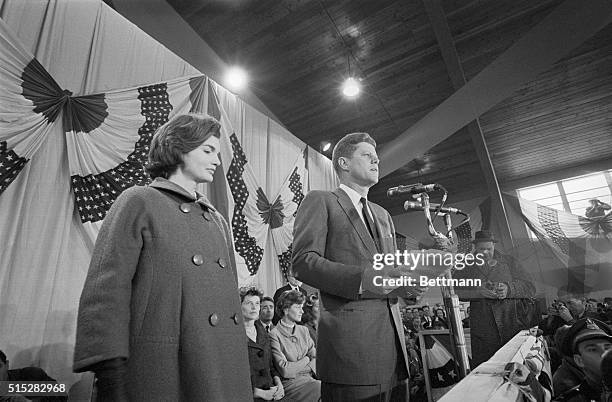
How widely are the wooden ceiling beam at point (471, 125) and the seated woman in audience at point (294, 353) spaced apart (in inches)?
70.5

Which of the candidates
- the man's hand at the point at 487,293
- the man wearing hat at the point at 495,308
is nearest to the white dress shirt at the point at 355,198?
the man wearing hat at the point at 495,308

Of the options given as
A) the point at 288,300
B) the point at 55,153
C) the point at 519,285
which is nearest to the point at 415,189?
the point at 519,285

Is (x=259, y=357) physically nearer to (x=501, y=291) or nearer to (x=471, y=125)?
(x=501, y=291)

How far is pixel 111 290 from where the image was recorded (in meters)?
0.66

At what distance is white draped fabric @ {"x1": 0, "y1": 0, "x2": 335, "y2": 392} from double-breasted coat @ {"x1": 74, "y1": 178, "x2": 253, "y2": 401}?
1.65m

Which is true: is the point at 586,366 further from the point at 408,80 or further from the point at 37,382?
the point at 408,80

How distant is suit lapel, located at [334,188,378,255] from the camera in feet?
2.94

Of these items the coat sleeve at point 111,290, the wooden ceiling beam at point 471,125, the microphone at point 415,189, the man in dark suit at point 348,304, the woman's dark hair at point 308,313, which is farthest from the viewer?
the wooden ceiling beam at point 471,125

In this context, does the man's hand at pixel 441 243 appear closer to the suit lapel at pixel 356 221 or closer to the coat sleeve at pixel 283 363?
the suit lapel at pixel 356 221

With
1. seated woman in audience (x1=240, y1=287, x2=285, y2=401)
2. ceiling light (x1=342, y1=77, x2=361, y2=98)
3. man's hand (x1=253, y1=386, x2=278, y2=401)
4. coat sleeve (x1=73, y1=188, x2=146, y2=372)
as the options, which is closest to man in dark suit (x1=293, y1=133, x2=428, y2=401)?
coat sleeve (x1=73, y1=188, x2=146, y2=372)

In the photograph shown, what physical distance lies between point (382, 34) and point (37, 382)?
4.19 metres

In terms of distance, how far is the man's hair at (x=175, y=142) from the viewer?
3.02 feet

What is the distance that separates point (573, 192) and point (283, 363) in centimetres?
345

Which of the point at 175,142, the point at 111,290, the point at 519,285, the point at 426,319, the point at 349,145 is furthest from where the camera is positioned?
the point at 426,319
